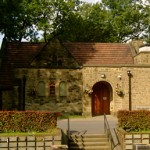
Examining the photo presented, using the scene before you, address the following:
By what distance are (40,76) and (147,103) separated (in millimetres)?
8337

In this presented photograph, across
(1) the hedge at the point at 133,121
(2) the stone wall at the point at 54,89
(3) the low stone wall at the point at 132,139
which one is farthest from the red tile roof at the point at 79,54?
(3) the low stone wall at the point at 132,139

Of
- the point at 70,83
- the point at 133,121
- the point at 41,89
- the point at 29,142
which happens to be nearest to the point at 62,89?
the point at 70,83

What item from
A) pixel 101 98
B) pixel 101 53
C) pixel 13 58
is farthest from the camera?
pixel 101 53

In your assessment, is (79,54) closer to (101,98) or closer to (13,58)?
(101,98)

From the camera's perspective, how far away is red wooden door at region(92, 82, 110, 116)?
103 feet

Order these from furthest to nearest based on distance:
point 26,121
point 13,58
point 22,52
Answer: point 22,52
point 13,58
point 26,121

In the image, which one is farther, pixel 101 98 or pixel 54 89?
pixel 101 98

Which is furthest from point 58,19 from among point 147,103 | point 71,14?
point 147,103

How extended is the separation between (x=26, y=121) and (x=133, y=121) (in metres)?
4.99

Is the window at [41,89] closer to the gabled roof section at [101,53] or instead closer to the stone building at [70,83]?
the stone building at [70,83]

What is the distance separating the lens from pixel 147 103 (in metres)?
29.5

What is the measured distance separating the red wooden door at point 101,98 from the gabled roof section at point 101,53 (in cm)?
194

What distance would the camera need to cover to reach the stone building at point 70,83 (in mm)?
29469

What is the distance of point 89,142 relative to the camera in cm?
1850
